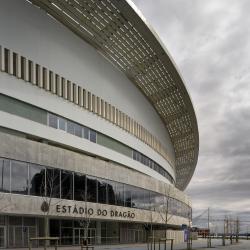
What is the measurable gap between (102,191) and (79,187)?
3.70m

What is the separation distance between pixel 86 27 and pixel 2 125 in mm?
13308

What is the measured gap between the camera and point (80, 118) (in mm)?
43156

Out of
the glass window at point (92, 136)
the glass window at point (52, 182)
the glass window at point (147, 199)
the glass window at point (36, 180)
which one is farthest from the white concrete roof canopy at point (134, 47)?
the glass window at point (36, 180)

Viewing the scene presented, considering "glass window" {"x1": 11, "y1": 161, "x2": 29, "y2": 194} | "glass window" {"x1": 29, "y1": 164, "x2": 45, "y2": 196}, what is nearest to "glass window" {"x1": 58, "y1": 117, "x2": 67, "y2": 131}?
"glass window" {"x1": 29, "y1": 164, "x2": 45, "y2": 196}

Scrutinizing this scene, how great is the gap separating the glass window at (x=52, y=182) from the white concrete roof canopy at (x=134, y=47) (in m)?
13.0

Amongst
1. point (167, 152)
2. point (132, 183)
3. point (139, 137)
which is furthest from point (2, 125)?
point (167, 152)

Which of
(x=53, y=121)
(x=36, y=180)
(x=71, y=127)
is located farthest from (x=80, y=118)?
(x=36, y=180)

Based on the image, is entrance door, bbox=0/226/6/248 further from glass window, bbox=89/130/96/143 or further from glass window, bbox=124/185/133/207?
glass window, bbox=124/185/133/207

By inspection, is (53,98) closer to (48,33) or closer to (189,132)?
(48,33)

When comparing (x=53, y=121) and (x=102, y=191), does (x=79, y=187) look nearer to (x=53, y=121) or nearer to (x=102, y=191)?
(x=102, y=191)

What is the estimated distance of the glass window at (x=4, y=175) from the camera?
105 feet

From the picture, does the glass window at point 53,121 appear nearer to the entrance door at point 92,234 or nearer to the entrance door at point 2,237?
the entrance door at point 2,237

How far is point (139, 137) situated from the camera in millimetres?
54375

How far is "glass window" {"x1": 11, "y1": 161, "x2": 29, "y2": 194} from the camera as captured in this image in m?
33.0
